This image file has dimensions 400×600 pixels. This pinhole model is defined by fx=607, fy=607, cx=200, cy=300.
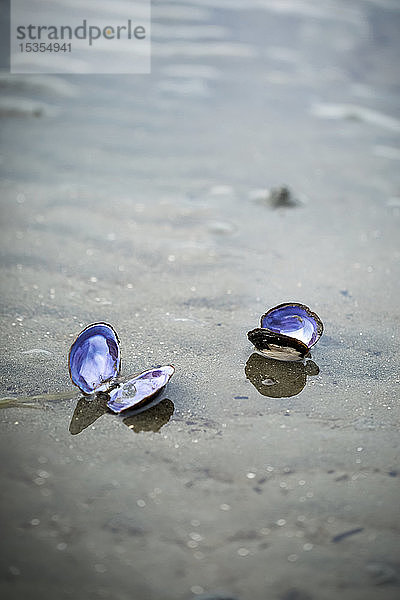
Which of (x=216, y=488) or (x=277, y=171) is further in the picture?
(x=277, y=171)

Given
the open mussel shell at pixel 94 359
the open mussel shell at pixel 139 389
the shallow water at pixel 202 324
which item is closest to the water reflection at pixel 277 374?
the shallow water at pixel 202 324

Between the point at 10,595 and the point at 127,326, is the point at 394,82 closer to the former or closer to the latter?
the point at 127,326

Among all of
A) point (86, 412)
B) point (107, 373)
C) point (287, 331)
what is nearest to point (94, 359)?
point (107, 373)

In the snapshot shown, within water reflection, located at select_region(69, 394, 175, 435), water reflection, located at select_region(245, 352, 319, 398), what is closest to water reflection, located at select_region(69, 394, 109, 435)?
water reflection, located at select_region(69, 394, 175, 435)

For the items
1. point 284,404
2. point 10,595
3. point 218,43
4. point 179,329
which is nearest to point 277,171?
point 179,329

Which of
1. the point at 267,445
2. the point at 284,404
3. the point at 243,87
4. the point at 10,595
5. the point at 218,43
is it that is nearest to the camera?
the point at 10,595

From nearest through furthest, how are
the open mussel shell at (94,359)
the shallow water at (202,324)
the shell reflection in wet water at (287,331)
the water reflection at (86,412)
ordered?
the shallow water at (202,324) → the water reflection at (86,412) → the open mussel shell at (94,359) → the shell reflection in wet water at (287,331)

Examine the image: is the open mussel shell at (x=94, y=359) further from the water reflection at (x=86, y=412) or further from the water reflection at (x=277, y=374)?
the water reflection at (x=277, y=374)
